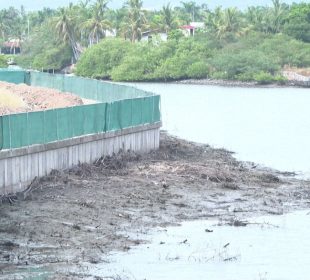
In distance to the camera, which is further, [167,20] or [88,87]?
[167,20]

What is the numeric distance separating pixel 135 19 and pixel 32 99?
96.1m

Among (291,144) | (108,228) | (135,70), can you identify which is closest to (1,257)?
(108,228)

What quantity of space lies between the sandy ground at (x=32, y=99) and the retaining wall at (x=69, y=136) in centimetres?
516

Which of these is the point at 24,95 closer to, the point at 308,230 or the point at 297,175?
the point at 297,175

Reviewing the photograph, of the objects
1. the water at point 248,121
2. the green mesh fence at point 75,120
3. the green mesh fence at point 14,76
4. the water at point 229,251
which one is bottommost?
the water at point 248,121

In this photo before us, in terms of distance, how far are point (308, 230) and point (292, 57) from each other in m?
100

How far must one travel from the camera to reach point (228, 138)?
54.2 meters

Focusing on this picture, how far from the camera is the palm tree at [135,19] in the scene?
140m

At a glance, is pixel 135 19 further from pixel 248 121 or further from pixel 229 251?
pixel 229 251

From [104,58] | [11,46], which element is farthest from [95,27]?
[11,46]

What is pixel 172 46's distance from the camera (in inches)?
5143

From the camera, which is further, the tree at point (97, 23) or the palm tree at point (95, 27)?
the palm tree at point (95, 27)

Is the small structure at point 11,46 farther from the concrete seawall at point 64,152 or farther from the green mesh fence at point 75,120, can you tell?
the concrete seawall at point 64,152

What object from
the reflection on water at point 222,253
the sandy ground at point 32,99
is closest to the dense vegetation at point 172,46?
the sandy ground at point 32,99
